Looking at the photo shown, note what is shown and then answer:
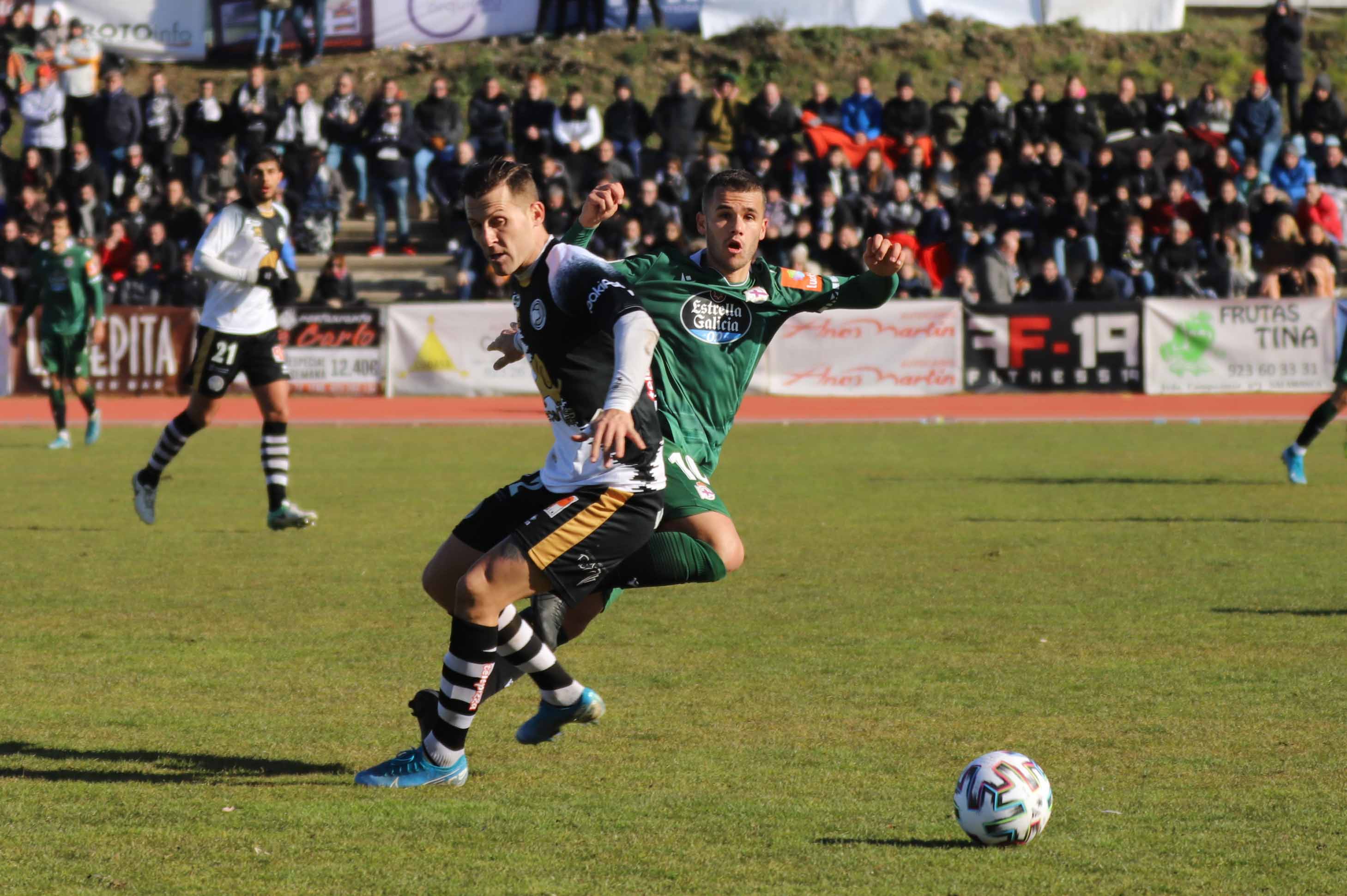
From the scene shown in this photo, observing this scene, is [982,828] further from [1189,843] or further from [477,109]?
[477,109]

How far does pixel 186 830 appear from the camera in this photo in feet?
15.7

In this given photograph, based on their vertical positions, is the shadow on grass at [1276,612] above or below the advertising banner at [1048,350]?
above

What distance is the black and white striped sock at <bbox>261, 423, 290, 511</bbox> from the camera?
11.6 meters

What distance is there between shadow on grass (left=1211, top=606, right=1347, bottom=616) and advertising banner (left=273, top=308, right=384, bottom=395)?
Answer: 17833 mm

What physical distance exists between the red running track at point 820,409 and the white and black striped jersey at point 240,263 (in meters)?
9.90

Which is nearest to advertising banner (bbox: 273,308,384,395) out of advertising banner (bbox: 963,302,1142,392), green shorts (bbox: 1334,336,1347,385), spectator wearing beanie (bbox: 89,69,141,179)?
spectator wearing beanie (bbox: 89,69,141,179)

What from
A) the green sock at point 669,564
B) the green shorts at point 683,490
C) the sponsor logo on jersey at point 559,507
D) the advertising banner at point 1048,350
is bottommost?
the advertising banner at point 1048,350

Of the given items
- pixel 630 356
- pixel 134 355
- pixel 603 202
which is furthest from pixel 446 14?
pixel 630 356

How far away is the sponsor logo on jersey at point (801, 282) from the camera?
22.0 ft

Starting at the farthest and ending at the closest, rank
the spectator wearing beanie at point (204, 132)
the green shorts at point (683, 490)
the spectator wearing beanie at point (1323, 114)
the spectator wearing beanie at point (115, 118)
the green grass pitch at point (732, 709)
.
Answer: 1. the spectator wearing beanie at point (1323, 114)
2. the spectator wearing beanie at point (204, 132)
3. the spectator wearing beanie at point (115, 118)
4. the green shorts at point (683, 490)
5. the green grass pitch at point (732, 709)

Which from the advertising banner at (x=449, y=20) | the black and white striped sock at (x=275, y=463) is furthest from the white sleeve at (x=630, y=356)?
the advertising banner at (x=449, y=20)

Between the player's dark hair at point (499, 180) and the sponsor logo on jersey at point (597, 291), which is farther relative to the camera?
the player's dark hair at point (499, 180)

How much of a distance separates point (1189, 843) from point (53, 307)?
1581 centimetres

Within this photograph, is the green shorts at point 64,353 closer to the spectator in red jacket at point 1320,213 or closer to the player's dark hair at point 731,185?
the player's dark hair at point 731,185
